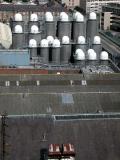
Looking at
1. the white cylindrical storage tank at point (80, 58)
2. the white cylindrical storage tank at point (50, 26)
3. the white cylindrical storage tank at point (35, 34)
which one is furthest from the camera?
the white cylindrical storage tank at point (50, 26)

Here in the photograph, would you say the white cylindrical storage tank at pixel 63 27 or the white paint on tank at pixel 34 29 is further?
the white cylindrical storage tank at pixel 63 27

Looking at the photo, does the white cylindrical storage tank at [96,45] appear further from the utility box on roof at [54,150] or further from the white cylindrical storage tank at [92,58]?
the utility box on roof at [54,150]

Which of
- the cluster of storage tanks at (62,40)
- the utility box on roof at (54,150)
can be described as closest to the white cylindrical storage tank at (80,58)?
the cluster of storage tanks at (62,40)

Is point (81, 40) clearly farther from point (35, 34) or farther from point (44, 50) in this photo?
point (35, 34)

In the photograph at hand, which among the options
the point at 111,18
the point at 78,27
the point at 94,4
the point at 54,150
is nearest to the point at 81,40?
the point at 78,27

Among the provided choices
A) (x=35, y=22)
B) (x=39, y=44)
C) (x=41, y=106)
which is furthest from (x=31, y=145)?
(x=35, y=22)

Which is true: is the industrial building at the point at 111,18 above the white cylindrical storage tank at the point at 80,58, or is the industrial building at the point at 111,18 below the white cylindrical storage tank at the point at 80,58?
above

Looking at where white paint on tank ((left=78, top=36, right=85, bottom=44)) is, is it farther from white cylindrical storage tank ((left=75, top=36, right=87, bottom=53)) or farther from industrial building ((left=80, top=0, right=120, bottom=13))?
industrial building ((left=80, top=0, right=120, bottom=13))

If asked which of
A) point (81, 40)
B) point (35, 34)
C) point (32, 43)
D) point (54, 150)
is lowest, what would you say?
point (54, 150)

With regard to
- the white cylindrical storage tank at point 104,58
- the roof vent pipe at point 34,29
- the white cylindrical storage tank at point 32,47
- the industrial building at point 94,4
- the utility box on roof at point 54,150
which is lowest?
the utility box on roof at point 54,150
